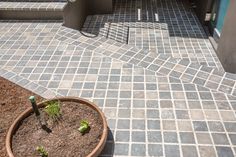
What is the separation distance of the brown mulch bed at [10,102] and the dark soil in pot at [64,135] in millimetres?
422

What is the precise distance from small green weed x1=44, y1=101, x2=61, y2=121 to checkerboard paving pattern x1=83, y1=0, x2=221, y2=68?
11.5ft

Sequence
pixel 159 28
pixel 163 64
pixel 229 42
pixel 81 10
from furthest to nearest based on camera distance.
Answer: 1. pixel 81 10
2. pixel 159 28
3. pixel 229 42
4. pixel 163 64

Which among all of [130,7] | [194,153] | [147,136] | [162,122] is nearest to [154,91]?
[162,122]

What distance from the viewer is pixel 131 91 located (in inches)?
143

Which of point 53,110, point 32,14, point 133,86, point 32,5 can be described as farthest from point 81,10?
point 53,110

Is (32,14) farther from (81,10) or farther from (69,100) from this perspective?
(69,100)

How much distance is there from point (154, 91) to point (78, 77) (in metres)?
1.20

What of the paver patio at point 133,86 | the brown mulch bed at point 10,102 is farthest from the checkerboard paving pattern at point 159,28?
the brown mulch bed at point 10,102

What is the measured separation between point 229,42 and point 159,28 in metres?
2.27

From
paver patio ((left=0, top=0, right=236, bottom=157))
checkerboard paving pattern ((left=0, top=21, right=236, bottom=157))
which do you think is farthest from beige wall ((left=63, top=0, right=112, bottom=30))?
checkerboard paving pattern ((left=0, top=21, right=236, bottom=157))

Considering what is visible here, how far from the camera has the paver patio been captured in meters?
2.90

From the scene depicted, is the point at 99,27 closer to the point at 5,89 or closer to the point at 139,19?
the point at 139,19

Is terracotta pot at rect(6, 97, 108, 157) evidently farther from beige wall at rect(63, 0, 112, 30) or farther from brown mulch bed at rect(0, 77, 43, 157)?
beige wall at rect(63, 0, 112, 30)

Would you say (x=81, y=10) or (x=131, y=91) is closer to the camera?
(x=131, y=91)
